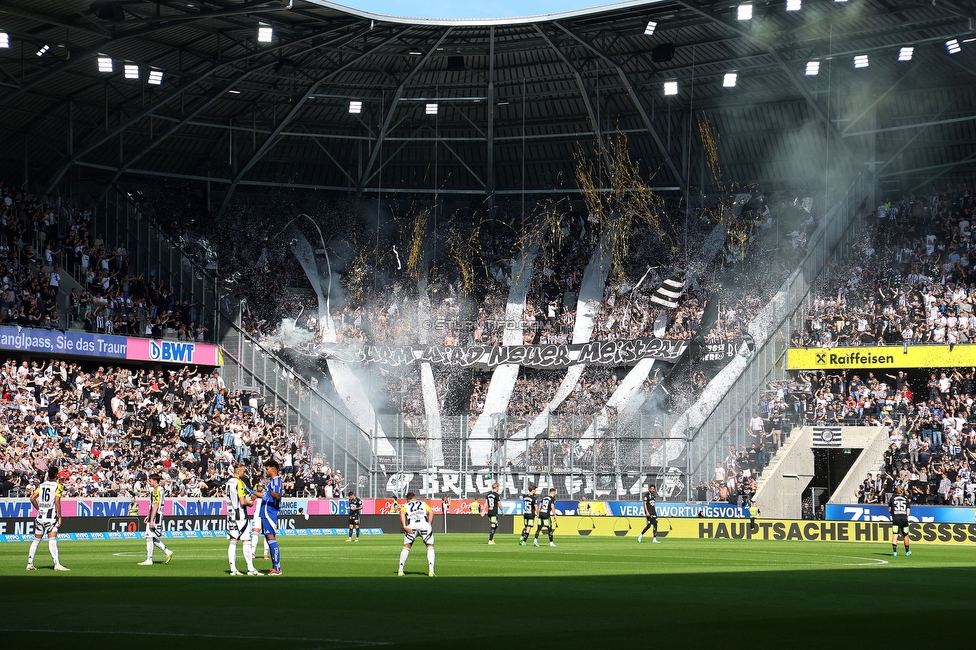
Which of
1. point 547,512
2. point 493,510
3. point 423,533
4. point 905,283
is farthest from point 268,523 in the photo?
point 905,283

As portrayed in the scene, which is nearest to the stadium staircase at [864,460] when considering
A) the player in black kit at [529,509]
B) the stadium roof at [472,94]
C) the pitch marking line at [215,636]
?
the stadium roof at [472,94]

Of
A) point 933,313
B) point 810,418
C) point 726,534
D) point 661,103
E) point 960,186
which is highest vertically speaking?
point 661,103

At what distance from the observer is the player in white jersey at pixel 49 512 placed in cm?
2450

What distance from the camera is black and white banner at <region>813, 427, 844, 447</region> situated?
4706 cm

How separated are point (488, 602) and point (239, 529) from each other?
6.17 meters

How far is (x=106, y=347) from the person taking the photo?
50062 millimetres

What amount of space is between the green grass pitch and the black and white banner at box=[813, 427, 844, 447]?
1556cm

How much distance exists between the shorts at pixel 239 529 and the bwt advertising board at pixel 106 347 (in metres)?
27.5

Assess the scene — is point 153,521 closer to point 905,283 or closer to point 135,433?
point 135,433

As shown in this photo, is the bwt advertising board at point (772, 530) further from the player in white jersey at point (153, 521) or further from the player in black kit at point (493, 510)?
the player in white jersey at point (153, 521)

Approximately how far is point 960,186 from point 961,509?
17870mm

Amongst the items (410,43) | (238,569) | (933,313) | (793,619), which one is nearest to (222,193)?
(410,43)

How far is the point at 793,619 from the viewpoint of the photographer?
53.4 ft

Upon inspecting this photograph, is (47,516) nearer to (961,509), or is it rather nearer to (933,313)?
(961,509)
